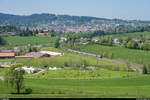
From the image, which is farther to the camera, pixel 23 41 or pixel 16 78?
pixel 23 41

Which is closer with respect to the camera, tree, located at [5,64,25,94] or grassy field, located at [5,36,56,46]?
tree, located at [5,64,25,94]

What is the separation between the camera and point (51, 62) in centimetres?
3366

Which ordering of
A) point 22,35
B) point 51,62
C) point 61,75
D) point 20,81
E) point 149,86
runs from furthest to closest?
point 22,35
point 51,62
point 61,75
point 149,86
point 20,81

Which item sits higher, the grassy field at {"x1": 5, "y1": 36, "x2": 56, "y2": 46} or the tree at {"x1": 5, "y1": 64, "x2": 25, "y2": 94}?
the tree at {"x1": 5, "y1": 64, "x2": 25, "y2": 94}

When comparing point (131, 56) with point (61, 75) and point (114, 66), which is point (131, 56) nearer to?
point (114, 66)

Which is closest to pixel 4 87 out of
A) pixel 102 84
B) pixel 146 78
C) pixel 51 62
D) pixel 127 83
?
pixel 102 84

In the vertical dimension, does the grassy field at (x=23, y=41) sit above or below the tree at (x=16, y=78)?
below

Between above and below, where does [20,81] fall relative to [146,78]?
above

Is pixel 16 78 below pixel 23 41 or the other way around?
the other way around

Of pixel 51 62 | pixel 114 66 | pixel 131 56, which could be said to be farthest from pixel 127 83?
pixel 131 56

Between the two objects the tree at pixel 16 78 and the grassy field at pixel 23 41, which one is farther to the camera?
the grassy field at pixel 23 41

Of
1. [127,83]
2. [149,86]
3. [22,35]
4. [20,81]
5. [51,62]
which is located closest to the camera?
[20,81]

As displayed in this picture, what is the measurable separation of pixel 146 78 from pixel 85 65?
427 inches

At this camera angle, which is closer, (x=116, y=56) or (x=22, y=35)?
(x=116, y=56)
